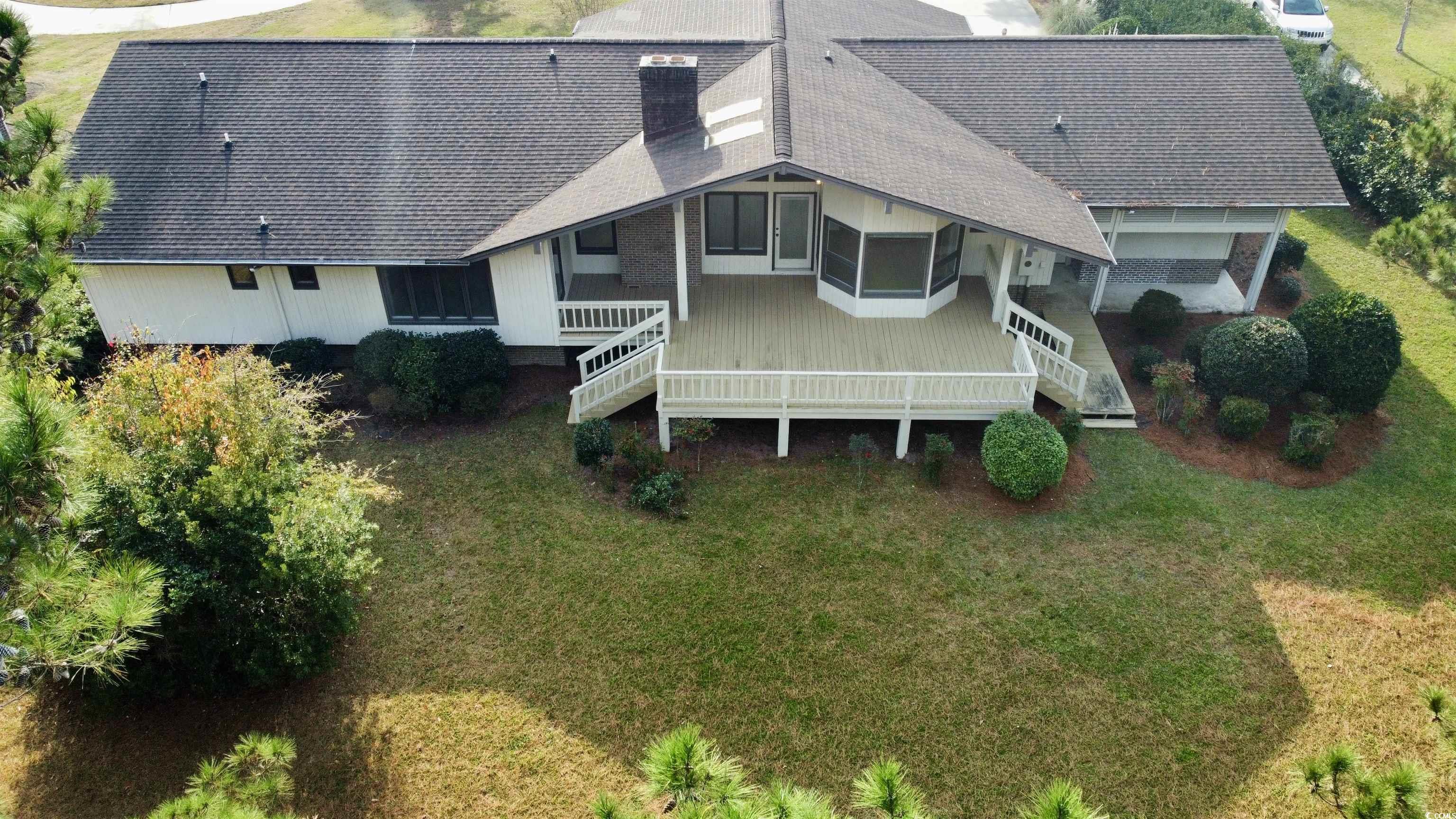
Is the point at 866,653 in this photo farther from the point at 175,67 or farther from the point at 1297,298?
the point at 175,67

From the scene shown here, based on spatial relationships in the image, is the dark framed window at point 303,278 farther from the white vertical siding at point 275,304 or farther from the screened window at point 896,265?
the screened window at point 896,265

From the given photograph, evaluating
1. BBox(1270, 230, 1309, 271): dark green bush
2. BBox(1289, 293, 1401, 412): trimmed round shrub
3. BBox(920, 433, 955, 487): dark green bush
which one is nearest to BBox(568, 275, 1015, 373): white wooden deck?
BBox(920, 433, 955, 487): dark green bush

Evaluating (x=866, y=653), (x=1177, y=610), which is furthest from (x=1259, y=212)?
(x=866, y=653)

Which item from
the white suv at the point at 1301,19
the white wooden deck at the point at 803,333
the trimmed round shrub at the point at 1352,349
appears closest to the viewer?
the trimmed round shrub at the point at 1352,349

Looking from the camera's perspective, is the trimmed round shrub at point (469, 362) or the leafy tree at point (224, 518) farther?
the trimmed round shrub at point (469, 362)

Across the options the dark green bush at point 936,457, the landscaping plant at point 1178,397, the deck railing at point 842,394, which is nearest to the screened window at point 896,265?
the deck railing at point 842,394

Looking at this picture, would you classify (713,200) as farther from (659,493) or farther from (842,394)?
(659,493)

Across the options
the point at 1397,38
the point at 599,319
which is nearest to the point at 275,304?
the point at 599,319

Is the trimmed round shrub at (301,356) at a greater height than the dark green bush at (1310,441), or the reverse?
the trimmed round shrub at (301,356)
